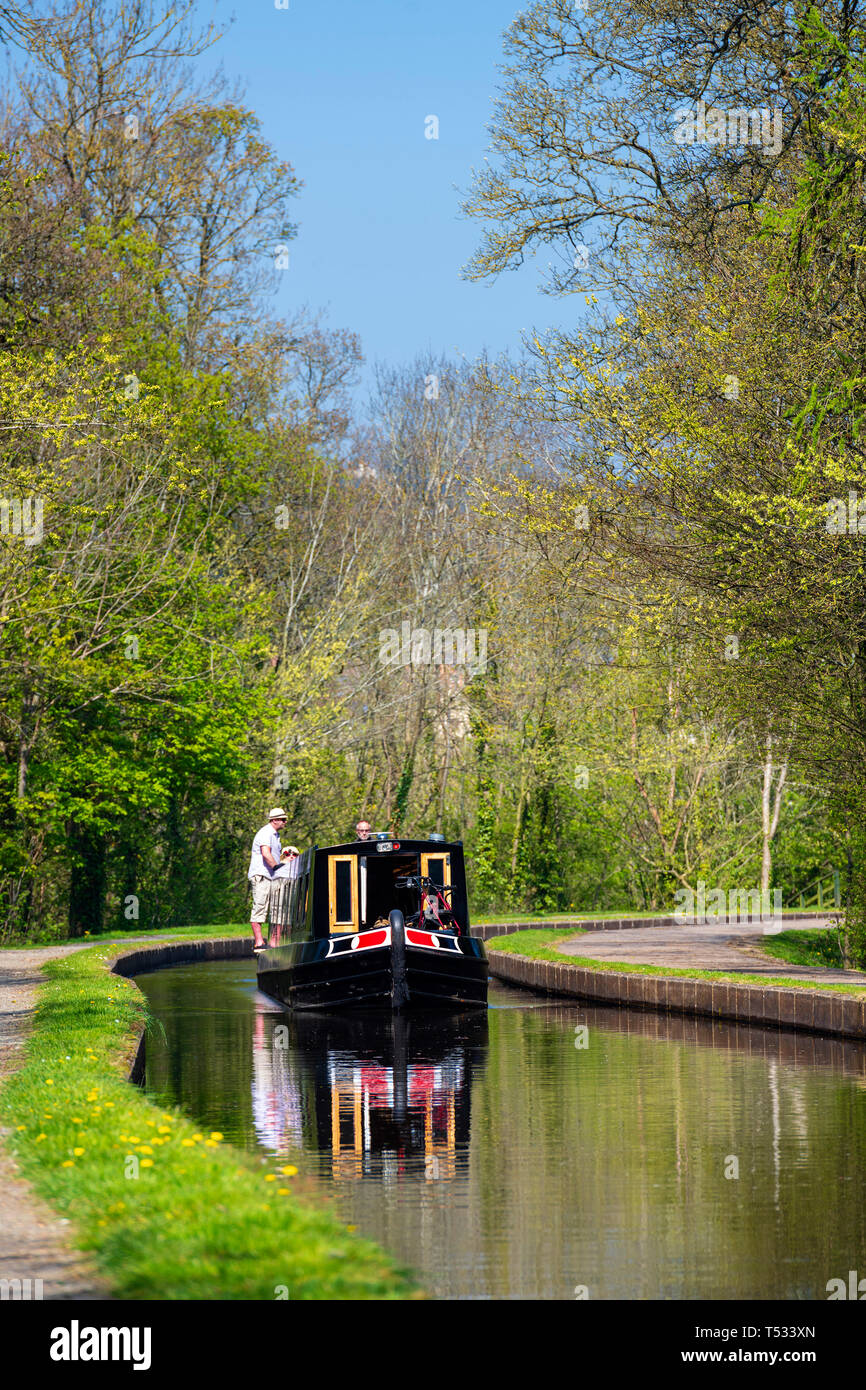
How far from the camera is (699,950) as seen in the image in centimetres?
2514

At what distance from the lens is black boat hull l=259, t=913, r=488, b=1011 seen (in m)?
19.4

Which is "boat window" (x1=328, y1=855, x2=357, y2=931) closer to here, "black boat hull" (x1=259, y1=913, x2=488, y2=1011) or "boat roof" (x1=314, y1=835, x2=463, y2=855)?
"boat roof" (x1=314, y1=835, x2=463, y2=855)

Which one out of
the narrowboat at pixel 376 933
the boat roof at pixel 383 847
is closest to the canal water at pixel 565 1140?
the narrowboat at pixel 376 933

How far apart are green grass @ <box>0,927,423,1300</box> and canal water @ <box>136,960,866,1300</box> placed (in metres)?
0.57

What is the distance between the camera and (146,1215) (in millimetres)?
6906

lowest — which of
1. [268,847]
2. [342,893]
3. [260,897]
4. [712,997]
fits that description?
[712,997]

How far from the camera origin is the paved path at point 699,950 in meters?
20.8

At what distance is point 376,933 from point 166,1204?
12602mm

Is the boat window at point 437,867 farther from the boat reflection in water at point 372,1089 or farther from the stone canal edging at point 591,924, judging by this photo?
the stone canal edging at point 591,924

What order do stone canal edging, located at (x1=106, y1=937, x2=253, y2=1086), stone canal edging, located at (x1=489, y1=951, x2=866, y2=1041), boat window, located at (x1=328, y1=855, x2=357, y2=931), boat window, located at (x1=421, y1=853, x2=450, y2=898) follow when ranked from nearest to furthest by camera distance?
stone canal edging, located at (x1=489, y1=951, x2=866, y2=1041) → boat window, located at (x1=328, y1=855, x2=357, y2=931) → boat window, located at (x1=421, y1=853, x2=450, y2=898) → stone canal edging, located at (x1=106, y1=937, x2=253, y2=1086)

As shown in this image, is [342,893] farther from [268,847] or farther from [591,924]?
[591,924]

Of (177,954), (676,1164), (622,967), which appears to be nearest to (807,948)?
(622,967)

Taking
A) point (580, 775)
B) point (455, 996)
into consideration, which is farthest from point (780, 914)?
point (455, 996)

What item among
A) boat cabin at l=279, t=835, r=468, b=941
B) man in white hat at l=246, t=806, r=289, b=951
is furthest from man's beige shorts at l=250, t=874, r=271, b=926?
boat cabin at l=279, t=835, r=468, b=941
